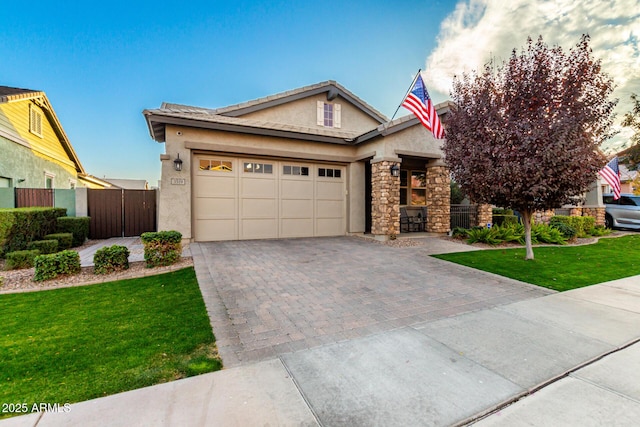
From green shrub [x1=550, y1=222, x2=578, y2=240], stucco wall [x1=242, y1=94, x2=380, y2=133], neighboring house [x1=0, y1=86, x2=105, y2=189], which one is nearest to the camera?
neighboring house [x1=0, y1=86, x2=105, y2=189]

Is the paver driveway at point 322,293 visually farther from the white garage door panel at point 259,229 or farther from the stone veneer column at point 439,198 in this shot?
the stone veneer column at point 439,198

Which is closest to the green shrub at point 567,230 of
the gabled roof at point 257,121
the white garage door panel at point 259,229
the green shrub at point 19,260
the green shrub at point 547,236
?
the green shrub at point 547,236

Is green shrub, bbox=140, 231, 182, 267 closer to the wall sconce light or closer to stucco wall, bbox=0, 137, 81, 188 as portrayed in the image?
the wall sconce light

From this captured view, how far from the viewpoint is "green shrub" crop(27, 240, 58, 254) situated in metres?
6.78

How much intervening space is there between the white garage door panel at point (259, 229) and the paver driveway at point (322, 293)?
1629 mm

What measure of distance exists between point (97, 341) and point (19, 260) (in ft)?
16.6

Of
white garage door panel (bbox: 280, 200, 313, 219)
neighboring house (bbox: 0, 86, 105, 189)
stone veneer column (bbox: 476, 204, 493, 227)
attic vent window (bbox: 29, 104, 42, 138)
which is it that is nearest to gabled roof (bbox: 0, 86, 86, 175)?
neighboring house (bbox: 0, 86, 105, 189)

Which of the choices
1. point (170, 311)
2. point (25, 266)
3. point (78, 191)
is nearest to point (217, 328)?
point (170, 311)

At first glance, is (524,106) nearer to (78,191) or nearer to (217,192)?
(217,192)

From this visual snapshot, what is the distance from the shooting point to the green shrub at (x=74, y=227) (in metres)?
8.53

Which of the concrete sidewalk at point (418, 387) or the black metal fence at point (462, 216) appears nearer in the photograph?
the concrete sidewalk at point (418, 387)

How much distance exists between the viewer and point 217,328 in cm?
332

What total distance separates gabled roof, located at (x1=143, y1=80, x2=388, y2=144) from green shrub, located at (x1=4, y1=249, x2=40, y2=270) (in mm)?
4300

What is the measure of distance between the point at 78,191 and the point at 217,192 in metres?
5.26
